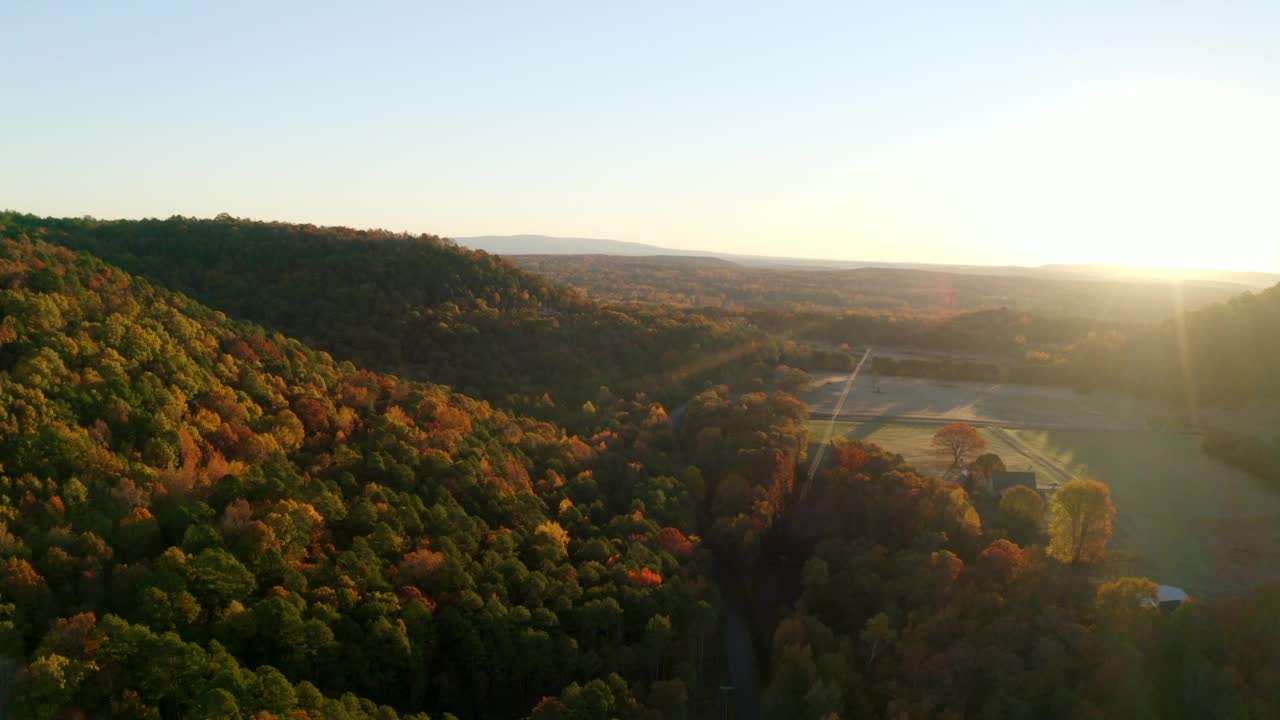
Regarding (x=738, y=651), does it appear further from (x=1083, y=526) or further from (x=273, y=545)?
(x=273, y=545)

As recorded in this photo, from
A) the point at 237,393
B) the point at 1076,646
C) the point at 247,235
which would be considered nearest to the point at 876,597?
the point at 1076,646

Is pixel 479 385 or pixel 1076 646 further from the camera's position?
pixel 479 385

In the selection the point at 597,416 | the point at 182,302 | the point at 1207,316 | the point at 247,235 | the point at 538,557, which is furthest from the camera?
the point at 1207,316

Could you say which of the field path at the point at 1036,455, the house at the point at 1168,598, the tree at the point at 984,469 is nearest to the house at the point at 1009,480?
the tree at the point at 984,469

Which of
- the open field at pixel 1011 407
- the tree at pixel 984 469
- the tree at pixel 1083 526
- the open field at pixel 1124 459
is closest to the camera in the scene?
the tree at pixel 1083 526

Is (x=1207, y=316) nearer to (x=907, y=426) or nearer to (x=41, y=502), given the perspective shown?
(x=907, y=426)

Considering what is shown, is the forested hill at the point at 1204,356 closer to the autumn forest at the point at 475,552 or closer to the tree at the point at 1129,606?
the autumn forest at the point at 475,552
